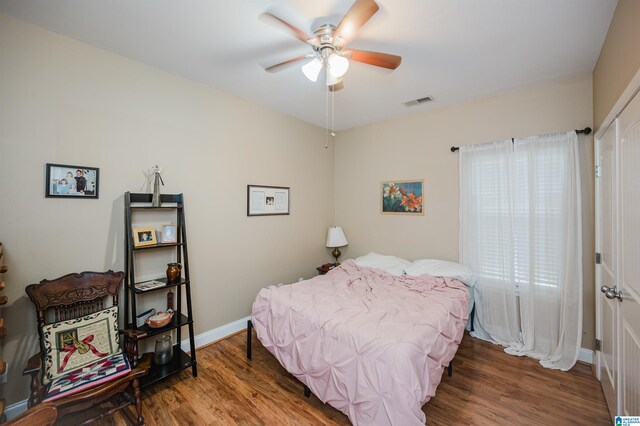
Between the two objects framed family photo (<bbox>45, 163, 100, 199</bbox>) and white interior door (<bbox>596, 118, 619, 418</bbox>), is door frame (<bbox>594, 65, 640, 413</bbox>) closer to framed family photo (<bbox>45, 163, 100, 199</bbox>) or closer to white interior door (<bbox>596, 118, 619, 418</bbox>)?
white interior door (<bbox>596, 118, 619, 418</bbox>)

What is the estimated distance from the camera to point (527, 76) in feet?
8.38

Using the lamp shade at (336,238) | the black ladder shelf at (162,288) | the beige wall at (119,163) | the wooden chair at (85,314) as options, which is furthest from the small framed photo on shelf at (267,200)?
the wooden chair at (85,314)

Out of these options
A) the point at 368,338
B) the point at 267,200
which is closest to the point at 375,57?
the point at 368,338

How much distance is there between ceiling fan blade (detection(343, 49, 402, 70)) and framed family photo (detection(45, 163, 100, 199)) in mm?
2216

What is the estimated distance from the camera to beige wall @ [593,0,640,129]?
1.39 metres

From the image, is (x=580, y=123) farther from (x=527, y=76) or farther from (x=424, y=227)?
(x=424, y=227)

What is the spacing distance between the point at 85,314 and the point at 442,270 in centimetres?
333

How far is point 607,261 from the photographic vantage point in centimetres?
198

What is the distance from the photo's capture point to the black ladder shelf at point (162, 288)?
215 cm

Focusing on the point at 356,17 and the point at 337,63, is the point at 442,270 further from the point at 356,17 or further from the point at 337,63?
the point at 356,17

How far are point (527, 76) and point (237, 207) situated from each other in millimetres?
3296

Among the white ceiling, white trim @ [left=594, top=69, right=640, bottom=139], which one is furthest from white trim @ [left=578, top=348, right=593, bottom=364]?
the white ceiling

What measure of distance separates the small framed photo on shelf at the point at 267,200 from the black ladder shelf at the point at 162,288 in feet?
2.96

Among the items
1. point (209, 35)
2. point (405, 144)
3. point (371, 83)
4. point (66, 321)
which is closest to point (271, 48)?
point (209, 35)
